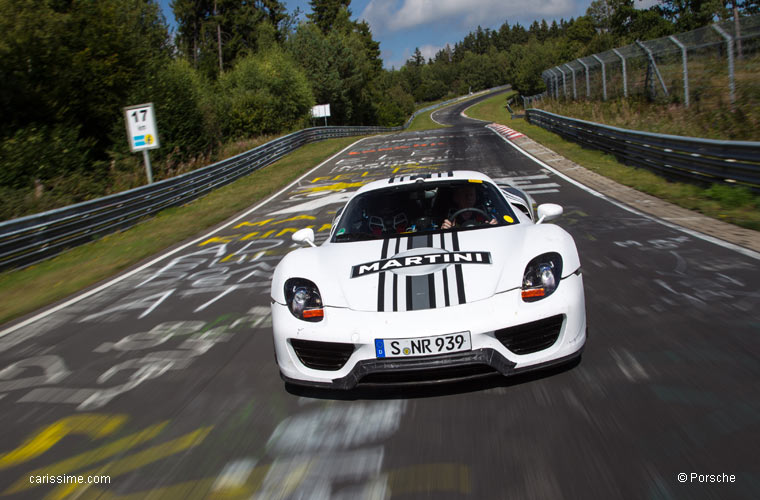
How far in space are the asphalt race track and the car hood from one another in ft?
1.92

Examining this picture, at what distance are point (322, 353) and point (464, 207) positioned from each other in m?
2.01

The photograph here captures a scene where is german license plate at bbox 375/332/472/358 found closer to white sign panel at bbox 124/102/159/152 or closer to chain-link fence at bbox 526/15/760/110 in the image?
chain-link fence at bbox 526/15/760/110

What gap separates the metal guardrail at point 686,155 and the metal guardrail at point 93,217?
11578 mm

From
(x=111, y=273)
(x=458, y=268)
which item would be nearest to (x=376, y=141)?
(x=111, y=273)

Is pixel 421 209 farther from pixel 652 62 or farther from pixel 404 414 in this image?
pixel 652 62

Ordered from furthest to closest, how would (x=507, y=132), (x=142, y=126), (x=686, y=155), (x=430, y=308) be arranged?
(x=507, y=132), (x=142, y=126), (x=686, y=155), (x=430, y=308)

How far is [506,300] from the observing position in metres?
3.28

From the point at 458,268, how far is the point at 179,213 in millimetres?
12846

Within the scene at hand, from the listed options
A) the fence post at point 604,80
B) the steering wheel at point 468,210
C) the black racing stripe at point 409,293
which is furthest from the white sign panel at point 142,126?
the fence post at point 604,80

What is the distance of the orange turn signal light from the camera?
3328mm

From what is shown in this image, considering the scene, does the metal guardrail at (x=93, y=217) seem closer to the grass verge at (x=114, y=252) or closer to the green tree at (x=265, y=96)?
the grass verge at (x=114, y=252)

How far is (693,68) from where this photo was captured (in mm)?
15734

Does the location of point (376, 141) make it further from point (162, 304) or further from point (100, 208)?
point (162, 304)

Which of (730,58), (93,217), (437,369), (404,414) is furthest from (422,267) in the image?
(730,58)
